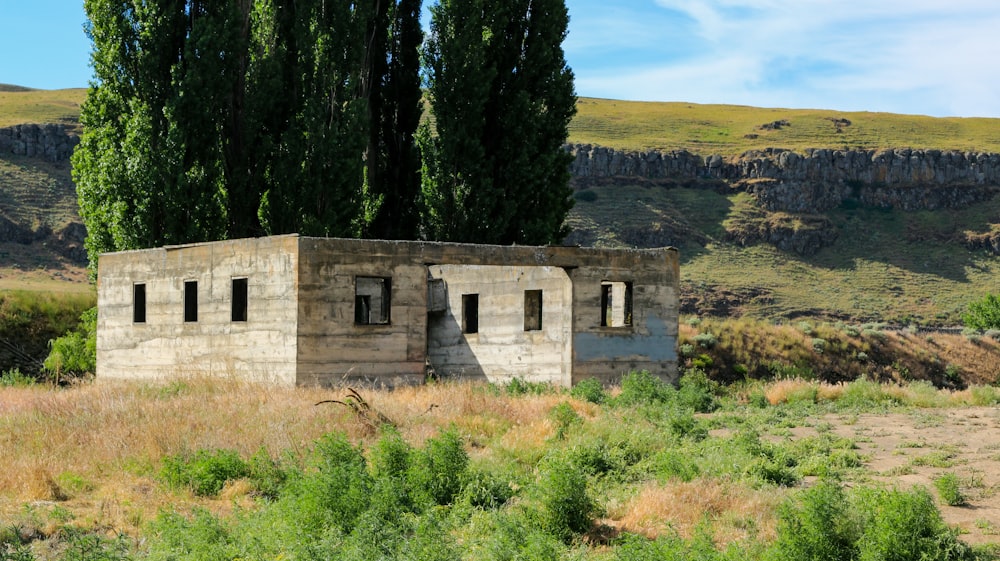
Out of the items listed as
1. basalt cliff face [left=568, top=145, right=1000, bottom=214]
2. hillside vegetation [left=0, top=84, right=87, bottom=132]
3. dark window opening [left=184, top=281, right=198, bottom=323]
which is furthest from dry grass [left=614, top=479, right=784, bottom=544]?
basalt cliff face [left=568, top=145, right=1000, bottom=214]

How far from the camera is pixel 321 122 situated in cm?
2808

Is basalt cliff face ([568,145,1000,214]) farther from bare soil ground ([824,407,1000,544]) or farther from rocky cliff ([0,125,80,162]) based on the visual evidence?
bare soil ground ([824,407,1000,544])

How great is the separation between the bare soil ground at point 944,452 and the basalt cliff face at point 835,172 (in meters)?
78.7

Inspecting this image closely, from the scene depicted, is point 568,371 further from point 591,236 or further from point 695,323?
point 591,236

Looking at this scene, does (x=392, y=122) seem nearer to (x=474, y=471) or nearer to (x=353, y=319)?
(x=353, y=319)

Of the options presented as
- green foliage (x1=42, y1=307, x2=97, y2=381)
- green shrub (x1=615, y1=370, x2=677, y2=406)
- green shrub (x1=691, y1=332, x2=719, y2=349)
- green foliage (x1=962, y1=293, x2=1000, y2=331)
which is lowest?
green foliage (x1=962, y1=293, x2=1000, y2=331)

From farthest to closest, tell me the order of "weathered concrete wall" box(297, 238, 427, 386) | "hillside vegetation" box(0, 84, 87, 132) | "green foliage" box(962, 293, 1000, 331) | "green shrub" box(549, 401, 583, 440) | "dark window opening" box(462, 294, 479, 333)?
"hillside vegetation" box(0, 84, 87, 132) < "green foliage" box(962, 293, 1000, 331) < "dark window opening" box(462, 294, 479, 333) < "weathered concrete wall" box(297, 238, 427, 386) < "green shrub" box(549, 401, 583, 440)

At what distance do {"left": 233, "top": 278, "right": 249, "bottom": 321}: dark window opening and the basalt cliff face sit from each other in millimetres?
77358

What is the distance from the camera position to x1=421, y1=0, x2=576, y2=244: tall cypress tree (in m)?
29.6

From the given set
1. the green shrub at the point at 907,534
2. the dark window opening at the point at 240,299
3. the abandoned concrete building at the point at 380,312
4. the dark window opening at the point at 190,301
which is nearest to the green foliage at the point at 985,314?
the abandoned concrete building at the point at 380,312

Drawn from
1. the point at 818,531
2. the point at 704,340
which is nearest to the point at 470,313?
the point at 818,531

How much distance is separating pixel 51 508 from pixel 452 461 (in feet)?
13.8

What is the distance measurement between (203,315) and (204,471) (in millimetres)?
10740

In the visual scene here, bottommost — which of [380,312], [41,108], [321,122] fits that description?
[380,312]
